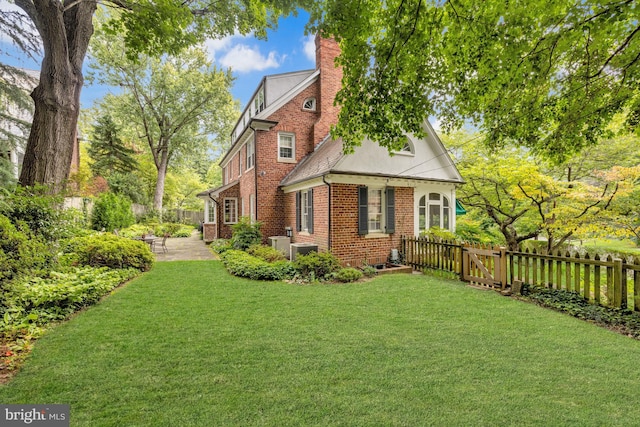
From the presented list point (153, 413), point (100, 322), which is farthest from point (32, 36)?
point (153, 413)

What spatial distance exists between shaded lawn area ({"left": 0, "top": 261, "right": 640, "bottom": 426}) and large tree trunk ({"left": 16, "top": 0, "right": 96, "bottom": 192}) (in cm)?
345

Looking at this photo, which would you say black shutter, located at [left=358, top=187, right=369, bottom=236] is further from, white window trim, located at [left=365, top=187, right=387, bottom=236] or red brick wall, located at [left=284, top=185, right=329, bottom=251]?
red brick wall, located at [left=284, top=185, right=329, bottom=251]

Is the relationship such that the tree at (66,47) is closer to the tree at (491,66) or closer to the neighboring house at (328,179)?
the tree at (491,66)

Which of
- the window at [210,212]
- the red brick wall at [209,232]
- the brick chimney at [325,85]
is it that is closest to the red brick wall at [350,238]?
the brick chimney at [325,85]

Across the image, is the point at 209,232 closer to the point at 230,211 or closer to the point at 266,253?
the point at 230,211

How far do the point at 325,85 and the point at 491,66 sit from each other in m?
10.2

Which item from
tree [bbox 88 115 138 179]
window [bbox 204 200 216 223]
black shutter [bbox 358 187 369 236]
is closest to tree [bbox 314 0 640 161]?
black shutter [bbox 358 187 369 236]

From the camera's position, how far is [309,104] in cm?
1373

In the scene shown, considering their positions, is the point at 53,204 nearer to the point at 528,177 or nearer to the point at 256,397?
the point at 256,397

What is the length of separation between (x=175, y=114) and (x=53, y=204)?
75.5 feet

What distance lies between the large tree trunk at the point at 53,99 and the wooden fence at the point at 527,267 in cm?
1022

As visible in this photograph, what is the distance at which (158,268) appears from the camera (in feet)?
30.9

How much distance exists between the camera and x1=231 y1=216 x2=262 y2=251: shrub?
12305 millimetres

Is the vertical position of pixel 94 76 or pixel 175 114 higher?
pixel 94 76
